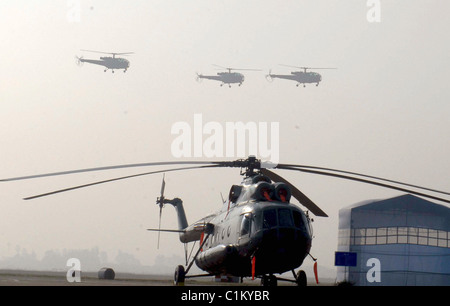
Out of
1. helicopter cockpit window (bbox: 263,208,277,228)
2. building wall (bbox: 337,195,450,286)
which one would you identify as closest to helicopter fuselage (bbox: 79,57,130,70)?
building wall (bbox: 337,195,450,286)

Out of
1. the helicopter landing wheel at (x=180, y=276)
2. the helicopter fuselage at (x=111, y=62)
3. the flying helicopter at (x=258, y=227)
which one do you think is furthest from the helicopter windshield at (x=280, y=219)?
the helicopter fuselage at (x=111, y=62)

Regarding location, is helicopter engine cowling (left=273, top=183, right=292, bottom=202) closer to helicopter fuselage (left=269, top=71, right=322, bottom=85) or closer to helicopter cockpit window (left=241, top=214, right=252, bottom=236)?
helicopter cockpit window (left=241, top=214, right=252, bottom=236)

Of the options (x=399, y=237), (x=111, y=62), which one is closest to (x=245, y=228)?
(x=399, y=237)

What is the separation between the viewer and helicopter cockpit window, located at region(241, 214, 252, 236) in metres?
26.4

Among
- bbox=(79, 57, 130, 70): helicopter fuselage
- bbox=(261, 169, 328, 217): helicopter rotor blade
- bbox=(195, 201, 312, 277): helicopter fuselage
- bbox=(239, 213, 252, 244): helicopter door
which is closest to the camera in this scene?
bbox=(195, 201, 312, 277): helicopter fuselage

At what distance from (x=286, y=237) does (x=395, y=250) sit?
58.3 m

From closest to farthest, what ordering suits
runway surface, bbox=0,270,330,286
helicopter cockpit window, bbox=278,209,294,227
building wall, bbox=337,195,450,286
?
helicopter cockpit window, bbox=278,209,294,227, runway surface, bbox=0,270,330,286, building wall, bbox=337,195,450,286

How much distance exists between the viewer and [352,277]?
81.3 metres

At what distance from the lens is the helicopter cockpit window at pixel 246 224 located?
2639 cm

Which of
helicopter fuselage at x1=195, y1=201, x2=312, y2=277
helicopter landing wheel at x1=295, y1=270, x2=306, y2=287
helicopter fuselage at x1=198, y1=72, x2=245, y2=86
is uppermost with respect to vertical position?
helicopter fuselage at x1=198, y1=72, x2=245, y2=86

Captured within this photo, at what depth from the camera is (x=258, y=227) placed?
25.8 m
